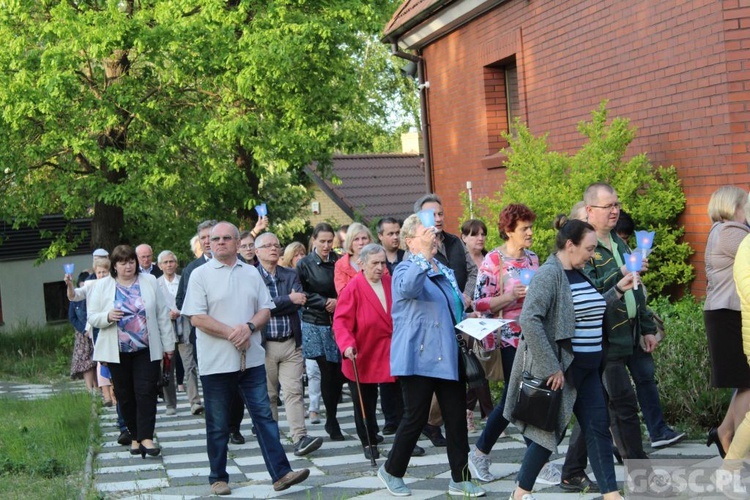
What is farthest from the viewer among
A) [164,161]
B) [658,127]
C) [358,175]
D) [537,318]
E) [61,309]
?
[358,175]

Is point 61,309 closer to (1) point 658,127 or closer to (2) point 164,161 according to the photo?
(2) point 164,161

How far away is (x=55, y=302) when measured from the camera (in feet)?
102

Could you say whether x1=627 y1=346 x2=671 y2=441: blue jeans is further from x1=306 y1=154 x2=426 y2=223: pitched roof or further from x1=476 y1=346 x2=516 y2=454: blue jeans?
x1=306 y1=154 x2=426 y2=223: pitched roof

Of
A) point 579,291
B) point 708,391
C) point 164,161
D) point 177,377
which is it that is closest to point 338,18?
point 164,161

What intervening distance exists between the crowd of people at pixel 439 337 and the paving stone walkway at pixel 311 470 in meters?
0.15

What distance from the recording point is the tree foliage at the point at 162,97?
1838 centimetres

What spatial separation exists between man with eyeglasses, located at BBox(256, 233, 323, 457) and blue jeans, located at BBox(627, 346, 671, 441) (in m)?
2.89

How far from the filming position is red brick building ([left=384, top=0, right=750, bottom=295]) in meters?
9.88

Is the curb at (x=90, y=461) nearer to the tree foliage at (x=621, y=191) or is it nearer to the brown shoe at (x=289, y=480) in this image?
the brown shoe at (x=289, y=480)

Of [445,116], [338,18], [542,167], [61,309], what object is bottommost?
[61,309]

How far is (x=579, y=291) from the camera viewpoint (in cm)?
641

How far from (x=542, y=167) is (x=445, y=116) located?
20.0 ft

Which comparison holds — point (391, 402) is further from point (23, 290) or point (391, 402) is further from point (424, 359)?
point (23, 290)

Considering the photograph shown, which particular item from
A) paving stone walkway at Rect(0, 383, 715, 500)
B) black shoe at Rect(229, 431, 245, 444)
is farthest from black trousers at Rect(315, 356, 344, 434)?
black shoe at Rect(229, 431, 245, 444)
